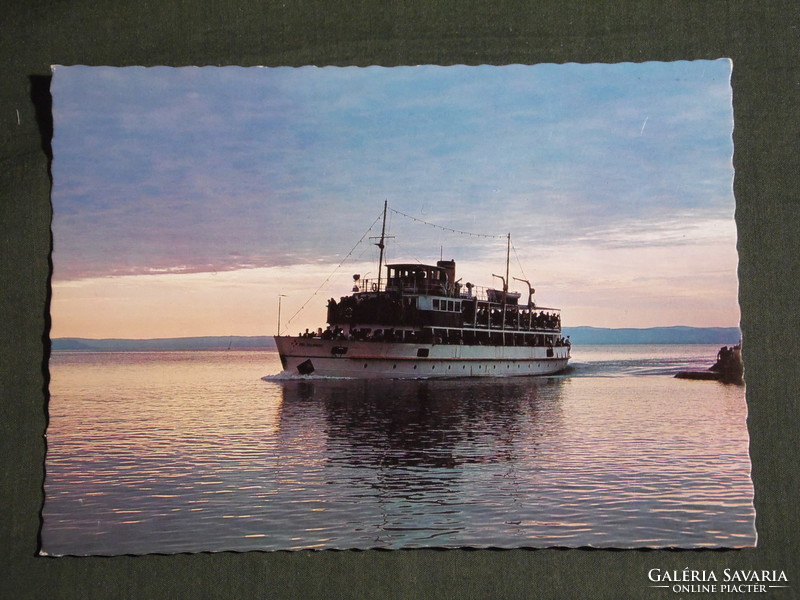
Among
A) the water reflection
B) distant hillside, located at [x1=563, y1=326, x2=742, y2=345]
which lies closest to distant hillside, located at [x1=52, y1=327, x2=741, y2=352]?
distant hillside, located at [x1=563, y1=326, x2=742, y2=345]

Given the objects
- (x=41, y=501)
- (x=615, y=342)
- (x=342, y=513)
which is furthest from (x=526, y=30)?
(x=41, y=501)

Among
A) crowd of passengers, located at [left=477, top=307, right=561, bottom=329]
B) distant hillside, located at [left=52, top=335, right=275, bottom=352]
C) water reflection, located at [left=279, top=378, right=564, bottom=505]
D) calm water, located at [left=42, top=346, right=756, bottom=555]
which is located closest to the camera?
calm water, located at [left=42, top=346, right=756, bottom=555]

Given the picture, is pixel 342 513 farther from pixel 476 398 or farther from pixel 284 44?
pixel 284 44

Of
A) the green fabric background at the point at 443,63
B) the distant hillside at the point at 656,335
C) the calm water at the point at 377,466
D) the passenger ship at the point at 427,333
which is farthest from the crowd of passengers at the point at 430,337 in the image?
the green fabric background at the point at 443,63

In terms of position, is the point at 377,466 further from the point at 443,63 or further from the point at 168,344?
the point at 443,63

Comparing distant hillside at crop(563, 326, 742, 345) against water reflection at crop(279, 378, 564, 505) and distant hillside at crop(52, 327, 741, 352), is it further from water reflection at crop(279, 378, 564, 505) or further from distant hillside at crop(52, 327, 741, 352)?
water reflection at crop(279, 378, 564, 505)
